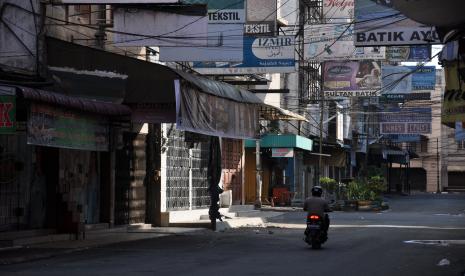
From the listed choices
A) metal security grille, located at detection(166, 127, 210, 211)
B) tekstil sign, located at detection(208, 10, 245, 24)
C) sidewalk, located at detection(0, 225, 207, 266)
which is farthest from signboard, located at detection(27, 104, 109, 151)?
metal security grille, located at detection(166, 127, 210, 211)

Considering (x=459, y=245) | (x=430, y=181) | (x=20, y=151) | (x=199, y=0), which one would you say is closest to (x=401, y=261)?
(x=459, y=245)

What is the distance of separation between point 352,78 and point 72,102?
2486cm

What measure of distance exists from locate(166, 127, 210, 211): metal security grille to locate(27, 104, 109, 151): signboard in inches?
285

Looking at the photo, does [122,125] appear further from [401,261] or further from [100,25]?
[401,261]

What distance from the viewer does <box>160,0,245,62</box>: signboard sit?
18781 mm

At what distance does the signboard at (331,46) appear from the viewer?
2953cm

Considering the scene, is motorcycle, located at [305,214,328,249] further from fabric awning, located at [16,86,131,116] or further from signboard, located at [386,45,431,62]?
signboard, located at [386,45,431,62]

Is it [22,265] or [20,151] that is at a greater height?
[20,151]

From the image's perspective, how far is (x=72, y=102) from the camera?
16406 mm

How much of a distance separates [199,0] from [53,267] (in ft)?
37.8

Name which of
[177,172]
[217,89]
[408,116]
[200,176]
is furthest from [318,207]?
[408,116]

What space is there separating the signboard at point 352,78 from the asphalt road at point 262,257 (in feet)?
54.9

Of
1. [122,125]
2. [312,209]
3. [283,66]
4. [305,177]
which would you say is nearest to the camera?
[312,209]

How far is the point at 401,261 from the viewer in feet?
48.2
